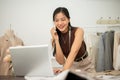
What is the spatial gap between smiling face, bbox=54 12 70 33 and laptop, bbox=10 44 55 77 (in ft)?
2.17

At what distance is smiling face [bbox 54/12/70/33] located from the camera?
6.63 feet

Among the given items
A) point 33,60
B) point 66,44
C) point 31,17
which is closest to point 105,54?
point 66,44

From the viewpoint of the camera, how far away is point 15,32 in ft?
10.7

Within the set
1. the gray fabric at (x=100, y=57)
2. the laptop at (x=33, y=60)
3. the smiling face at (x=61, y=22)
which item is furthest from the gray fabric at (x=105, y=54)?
the laptop at (x=33, y=60)

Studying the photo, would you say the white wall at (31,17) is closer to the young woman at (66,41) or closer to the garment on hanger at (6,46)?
the garment on hanger at (6,46)

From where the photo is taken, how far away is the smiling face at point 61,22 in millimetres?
2021

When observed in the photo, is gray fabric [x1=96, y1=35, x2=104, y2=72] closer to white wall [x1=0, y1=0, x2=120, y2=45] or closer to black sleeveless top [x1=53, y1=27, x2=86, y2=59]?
white wall [x1=0, y1=0, x2=120, y2=45]

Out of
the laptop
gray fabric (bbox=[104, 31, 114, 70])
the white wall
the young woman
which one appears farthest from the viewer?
the white wall

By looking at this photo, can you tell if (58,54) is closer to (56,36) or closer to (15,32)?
(56,36)

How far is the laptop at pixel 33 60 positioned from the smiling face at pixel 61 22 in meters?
0.66

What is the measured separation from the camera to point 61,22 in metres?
2.02

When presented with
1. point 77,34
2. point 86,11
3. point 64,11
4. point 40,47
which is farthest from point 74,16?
point 40,47

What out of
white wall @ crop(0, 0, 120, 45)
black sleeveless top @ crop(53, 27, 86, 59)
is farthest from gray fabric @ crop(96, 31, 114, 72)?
black sleeveless top @ crop(53, 27, 86, 59)

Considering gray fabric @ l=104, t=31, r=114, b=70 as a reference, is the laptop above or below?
above
